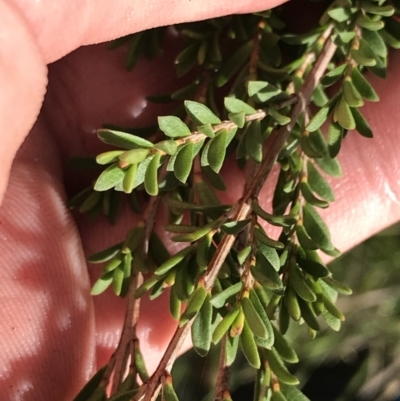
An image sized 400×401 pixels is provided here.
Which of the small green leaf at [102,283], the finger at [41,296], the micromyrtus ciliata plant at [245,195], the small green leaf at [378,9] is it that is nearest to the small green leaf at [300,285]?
the micromyrtus ciliata plant at [245,195]

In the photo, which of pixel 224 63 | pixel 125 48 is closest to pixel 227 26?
pixel 224 63

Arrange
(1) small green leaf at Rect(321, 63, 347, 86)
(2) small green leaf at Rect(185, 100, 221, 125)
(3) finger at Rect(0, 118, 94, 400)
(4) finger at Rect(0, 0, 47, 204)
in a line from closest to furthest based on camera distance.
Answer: (4) finger at Rect(0, 0, 47, 204) → (2) small green leaf at Rect(185, 100, 221, 125) → (1) small green leaf at Rect(321, 63, 347, 86) → (3) finger at Rect(0, 118, 94, 400)

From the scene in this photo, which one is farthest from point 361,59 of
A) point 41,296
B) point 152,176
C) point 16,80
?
point 41,296

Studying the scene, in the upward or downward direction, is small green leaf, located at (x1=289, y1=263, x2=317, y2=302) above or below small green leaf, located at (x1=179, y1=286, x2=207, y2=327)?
below

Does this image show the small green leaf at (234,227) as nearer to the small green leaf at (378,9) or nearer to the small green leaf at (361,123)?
the small green leaf at (361,123)

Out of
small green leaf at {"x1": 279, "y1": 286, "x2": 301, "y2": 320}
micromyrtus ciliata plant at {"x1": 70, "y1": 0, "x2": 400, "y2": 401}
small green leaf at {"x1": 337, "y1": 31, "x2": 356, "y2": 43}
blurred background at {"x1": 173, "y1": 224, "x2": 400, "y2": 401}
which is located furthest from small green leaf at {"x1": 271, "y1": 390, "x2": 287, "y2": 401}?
blurred background at {"x1": 173, "y1": 224, "x2": 400, "y2": 401}

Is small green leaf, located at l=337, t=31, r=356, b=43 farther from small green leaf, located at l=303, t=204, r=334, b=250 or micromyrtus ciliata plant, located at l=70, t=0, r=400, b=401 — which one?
small green leaf, located at l=303, t=204, r=334, b=250

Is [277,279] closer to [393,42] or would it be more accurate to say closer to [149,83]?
[393,42]
